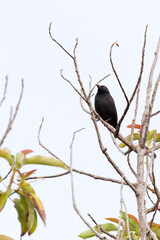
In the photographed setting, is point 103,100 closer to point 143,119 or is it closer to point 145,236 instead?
point 143,119

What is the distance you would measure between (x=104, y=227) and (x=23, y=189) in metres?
1.19

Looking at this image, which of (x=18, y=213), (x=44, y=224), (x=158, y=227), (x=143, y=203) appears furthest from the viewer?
(x=158, y=227)

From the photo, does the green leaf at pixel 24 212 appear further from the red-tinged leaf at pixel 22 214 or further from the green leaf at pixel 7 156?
the green leaf at pixel 7 156

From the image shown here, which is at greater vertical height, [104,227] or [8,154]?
[8,154]

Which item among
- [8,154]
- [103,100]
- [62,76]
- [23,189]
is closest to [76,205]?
[23,189]

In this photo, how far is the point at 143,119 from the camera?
3.20 meters

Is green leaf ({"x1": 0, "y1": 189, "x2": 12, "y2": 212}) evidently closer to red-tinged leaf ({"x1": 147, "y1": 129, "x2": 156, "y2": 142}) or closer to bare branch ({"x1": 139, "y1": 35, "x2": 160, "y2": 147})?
bare branch ({"x1": 139, "y1": 35, "x2": 160, "y2": 147})

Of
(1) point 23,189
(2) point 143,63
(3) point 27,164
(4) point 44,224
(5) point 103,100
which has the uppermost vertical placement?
(5) point 103,100

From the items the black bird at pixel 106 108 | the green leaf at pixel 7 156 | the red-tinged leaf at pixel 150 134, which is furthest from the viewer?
the black bird at pixel 106 108

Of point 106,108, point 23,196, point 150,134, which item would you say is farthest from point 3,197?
point 106,108

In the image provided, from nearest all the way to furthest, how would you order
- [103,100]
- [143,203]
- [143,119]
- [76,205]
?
[76,205], [143,203], [143,119], [103,100]

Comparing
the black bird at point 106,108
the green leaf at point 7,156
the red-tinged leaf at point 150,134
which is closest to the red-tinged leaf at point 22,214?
the green leaf at point 7,156

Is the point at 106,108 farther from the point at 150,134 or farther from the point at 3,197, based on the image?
the point at 3,197

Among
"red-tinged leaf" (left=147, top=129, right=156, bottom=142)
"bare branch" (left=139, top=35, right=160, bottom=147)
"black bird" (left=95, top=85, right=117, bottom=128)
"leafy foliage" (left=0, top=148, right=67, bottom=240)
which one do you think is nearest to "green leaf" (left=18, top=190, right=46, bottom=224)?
"leafy foliage" (left=0, top=148, right=67, bottom=240)
